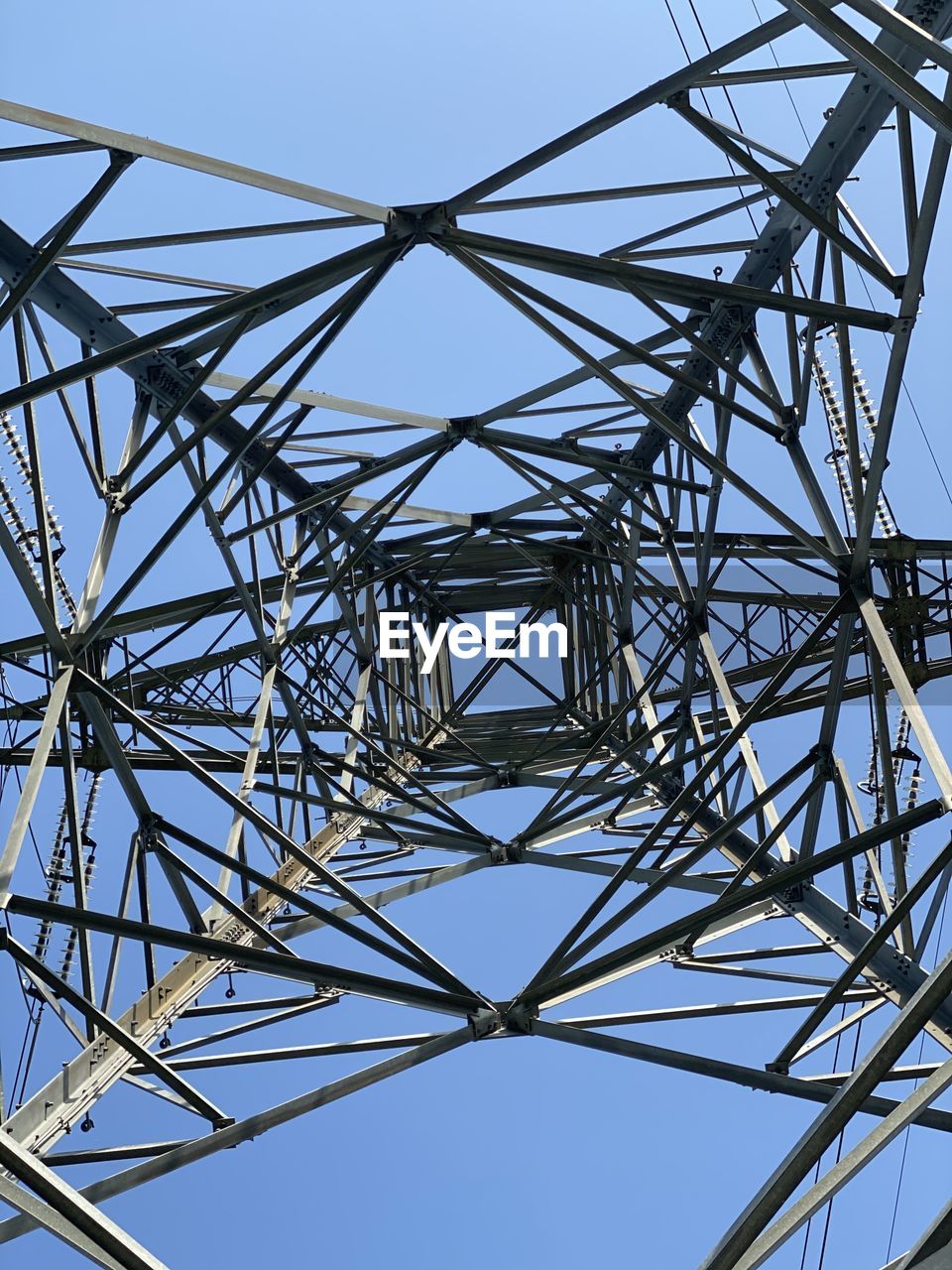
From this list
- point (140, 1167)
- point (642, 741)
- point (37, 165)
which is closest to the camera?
point (140, 1167)

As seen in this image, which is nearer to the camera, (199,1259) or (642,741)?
(642,741)

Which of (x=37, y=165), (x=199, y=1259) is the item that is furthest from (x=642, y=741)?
(x=199, y=1259)

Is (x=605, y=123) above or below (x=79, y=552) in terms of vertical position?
below

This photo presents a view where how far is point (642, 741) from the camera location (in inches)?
619

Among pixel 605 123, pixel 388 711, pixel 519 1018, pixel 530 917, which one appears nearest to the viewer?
pixel 605 123

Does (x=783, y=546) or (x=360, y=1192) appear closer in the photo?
(x=783, y=546)

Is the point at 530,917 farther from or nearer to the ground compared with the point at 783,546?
farther from the ground

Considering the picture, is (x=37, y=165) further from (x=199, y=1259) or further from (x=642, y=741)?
(x=199, y=1259)

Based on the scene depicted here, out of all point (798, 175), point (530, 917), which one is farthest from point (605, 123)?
point (530, 917)

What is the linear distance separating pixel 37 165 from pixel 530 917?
29.9 m

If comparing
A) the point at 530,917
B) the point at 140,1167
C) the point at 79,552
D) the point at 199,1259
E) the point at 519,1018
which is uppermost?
the point at 79,552

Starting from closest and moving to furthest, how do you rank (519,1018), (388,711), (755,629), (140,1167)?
(140,1167), (519,1018), (388,711), (755,629)

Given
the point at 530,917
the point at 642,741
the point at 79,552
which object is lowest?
the point at 642,741

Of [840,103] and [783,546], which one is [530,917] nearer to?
[783,546]
